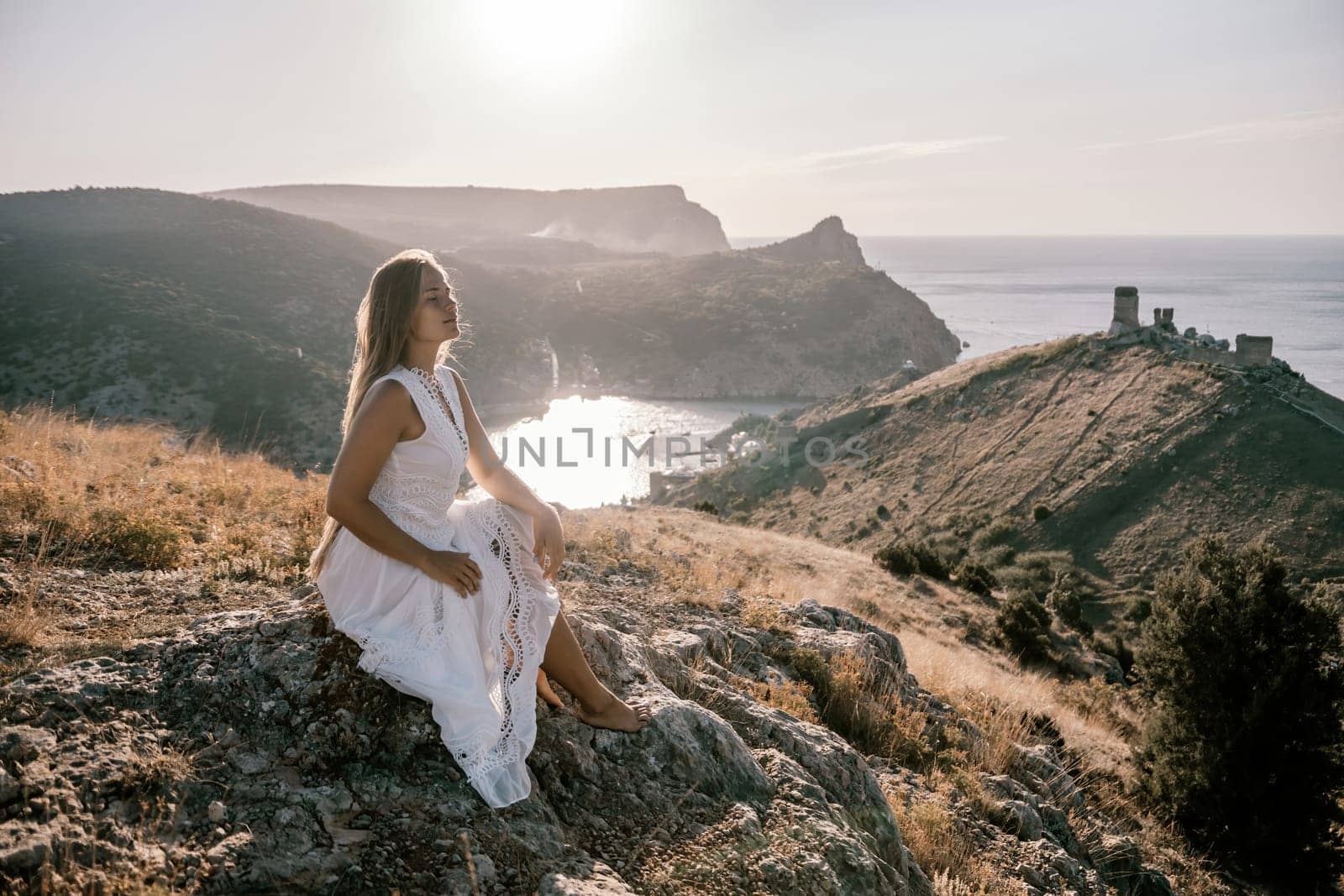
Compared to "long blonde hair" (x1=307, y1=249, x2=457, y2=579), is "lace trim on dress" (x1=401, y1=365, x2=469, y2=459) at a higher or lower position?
lower

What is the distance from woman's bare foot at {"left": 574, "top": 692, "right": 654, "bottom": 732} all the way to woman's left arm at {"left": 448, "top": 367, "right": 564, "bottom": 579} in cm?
69

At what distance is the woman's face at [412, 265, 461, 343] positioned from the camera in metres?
3.32

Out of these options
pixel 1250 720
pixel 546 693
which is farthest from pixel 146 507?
pixel 1250 720

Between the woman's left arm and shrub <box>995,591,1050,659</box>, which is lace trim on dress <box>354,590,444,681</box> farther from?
shrub <box>995,591,1050,659</box>

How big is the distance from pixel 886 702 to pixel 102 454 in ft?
27.1

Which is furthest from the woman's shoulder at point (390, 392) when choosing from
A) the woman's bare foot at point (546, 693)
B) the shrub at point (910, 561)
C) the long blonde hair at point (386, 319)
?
the shrub at point (910, 561)

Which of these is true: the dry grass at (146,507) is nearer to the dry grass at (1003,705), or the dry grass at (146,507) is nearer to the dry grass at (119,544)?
the dry grass at (119,544)

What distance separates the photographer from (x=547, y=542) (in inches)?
143

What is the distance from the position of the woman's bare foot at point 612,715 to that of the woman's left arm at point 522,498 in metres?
0.69

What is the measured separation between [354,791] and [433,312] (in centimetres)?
197

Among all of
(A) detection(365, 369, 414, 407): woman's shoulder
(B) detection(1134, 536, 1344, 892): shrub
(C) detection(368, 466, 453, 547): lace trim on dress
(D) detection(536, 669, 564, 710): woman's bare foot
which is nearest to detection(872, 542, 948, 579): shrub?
(B) detection(1134, 536, 1344, 892): shrub

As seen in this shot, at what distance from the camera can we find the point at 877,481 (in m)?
46.1

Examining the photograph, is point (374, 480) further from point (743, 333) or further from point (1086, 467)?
point (743, 333)

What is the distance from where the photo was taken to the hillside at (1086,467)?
3200 cm
